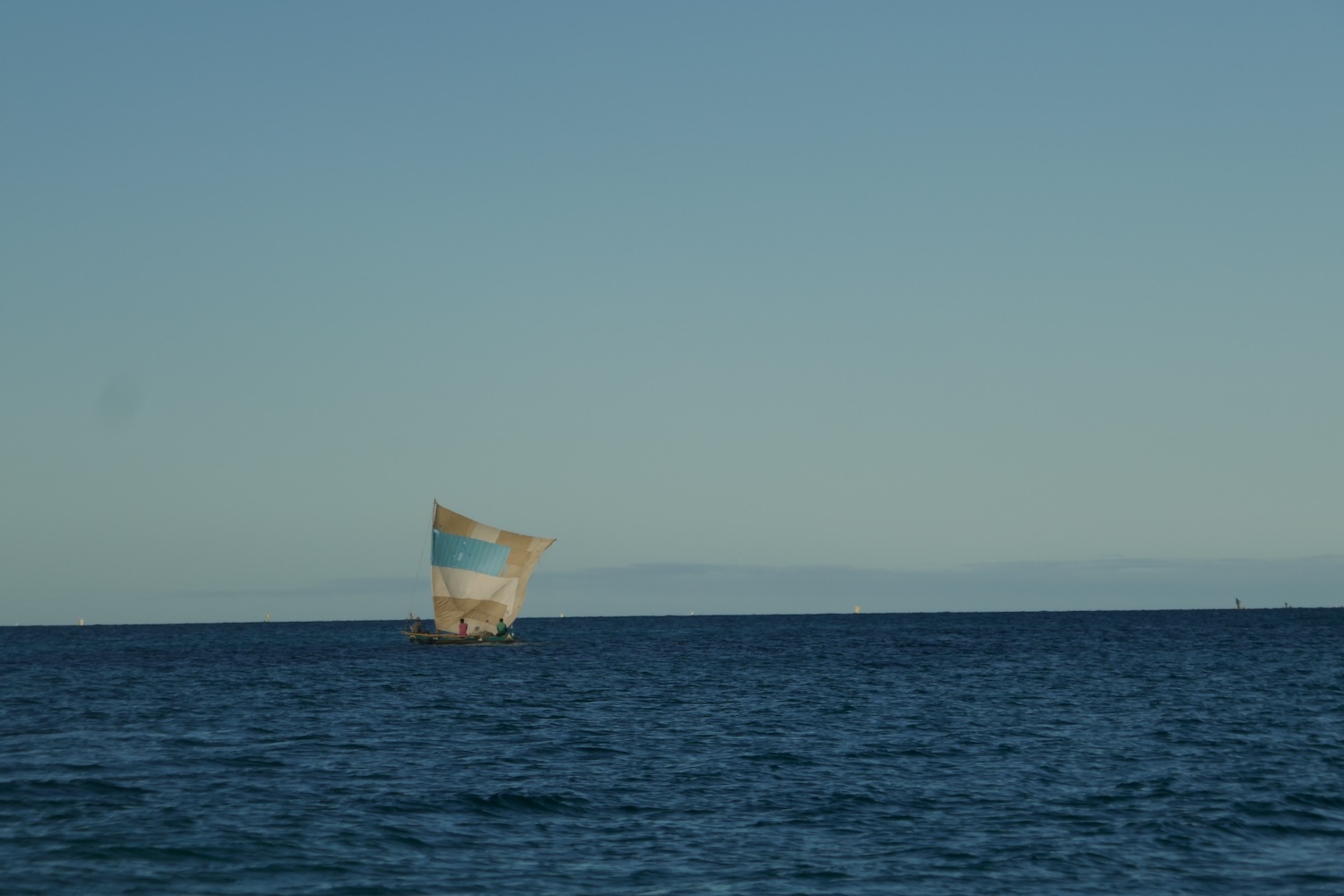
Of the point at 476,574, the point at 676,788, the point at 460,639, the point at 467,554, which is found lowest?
the point at 676,788

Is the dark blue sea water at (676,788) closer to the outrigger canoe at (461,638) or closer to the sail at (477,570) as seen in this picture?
the sail at (477,570)

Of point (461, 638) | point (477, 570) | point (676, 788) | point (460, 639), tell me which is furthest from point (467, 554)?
point (676, 788)

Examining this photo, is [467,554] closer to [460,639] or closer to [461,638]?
[461,638]

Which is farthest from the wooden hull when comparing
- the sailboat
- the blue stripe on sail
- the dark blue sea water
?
the dark blue sea water

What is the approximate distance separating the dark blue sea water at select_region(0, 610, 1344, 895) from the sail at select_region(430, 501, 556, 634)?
2492cm

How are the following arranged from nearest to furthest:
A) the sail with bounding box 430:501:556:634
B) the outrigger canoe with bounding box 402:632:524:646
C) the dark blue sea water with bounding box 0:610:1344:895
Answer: the dark blue sea water with bounding box 0:610:1344:895 → the sail with bounding box 430:501:556:634 → the outrigger canoe with bounding box 402:632:524:646

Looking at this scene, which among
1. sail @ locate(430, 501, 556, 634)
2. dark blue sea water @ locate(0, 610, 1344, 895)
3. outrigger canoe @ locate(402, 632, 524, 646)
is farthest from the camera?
outrigger canoe @ locate(402, 632, 524, 646)

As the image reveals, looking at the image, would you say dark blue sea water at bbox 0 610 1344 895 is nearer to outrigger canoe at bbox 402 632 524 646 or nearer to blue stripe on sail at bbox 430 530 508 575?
blue stripe on sail at bbox 430 530 508 575

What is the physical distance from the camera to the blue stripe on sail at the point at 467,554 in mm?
91062

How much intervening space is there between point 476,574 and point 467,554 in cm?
258

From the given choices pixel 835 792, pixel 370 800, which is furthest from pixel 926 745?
pixel 370 800

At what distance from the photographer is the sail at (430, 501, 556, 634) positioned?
9100 centimetres

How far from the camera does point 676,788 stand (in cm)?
3195

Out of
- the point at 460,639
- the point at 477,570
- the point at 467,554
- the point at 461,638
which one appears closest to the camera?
the point at 467,554
